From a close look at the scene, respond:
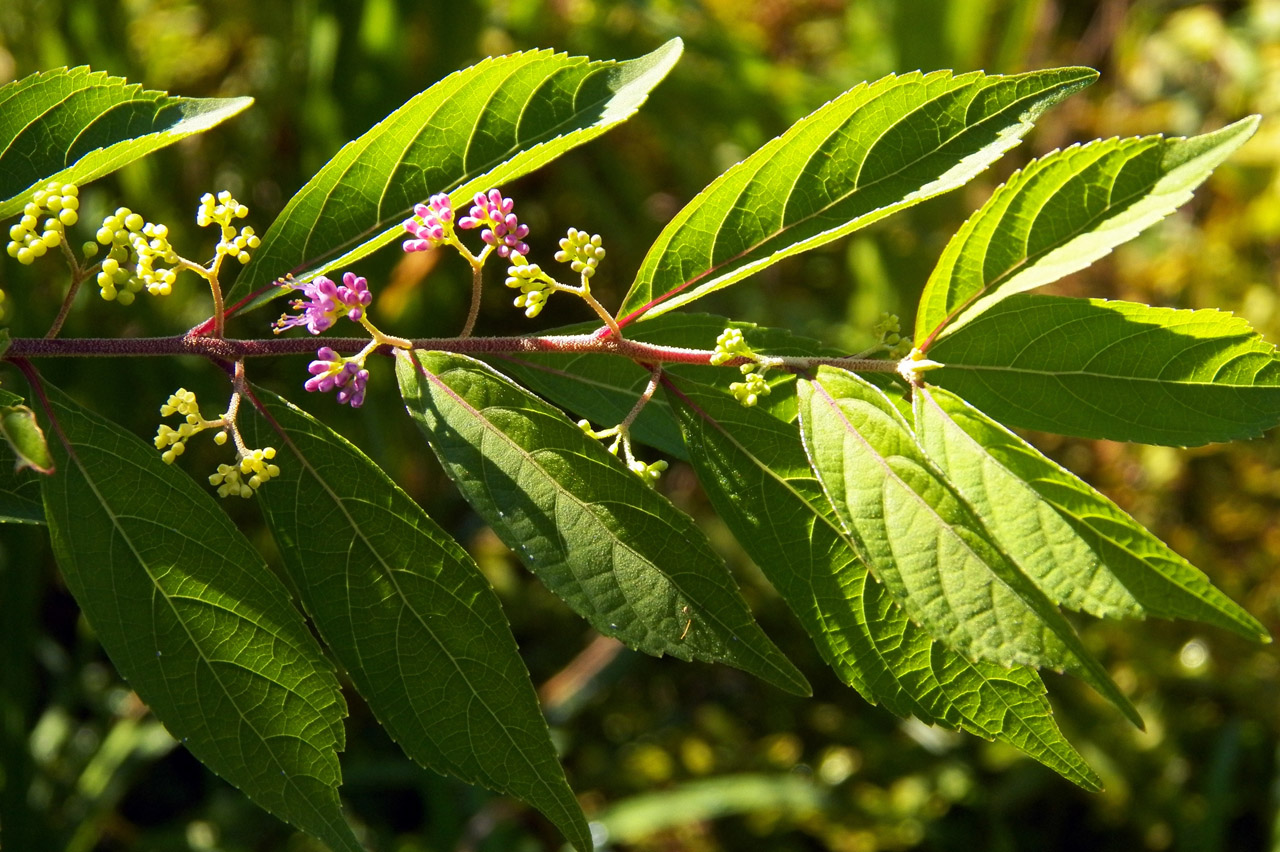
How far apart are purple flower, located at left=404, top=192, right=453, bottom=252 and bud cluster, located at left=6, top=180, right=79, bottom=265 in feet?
1.06

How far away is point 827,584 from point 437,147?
0.63 meters

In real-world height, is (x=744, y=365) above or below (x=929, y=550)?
above

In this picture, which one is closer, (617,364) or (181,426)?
(181,426)

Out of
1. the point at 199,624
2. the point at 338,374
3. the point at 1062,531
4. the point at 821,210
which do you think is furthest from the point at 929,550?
the point at 199,624

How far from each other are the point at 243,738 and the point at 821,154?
33.2 inches

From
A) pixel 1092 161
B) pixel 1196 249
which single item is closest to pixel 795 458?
pixel 1092 161

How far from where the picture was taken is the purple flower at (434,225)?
108cm

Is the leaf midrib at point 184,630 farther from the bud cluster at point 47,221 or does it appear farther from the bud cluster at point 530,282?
the bud cluster at point 530,282

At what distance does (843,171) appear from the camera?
1111 millimetres

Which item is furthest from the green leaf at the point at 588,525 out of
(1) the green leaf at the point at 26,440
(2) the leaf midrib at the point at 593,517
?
(1) the green leaf at the point at 26,440

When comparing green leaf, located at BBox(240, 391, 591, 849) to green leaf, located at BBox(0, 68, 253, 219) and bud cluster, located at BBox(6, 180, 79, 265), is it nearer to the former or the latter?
bud cluster, located at BBox(6, 180, 79, 265)

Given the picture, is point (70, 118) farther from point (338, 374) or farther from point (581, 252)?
point (581, 252)

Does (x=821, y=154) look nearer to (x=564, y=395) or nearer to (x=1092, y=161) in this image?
(x=1092, y=161)

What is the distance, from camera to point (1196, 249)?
3514 mm
